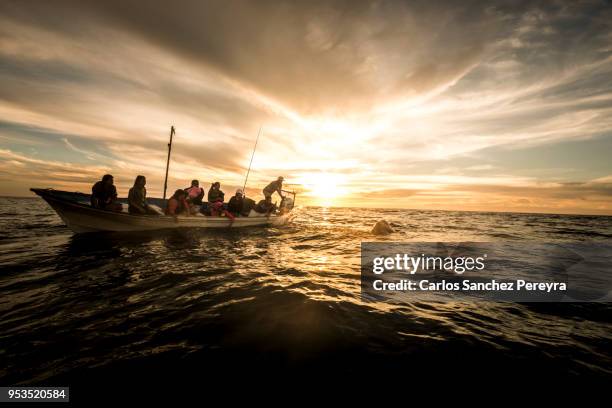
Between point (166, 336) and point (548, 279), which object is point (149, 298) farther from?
point (548, 279)

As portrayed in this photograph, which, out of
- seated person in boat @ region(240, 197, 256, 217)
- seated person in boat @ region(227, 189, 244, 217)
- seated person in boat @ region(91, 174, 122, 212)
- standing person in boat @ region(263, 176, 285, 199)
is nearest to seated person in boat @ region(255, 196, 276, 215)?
standing person in boat @ region(263, 176, 285, 199)

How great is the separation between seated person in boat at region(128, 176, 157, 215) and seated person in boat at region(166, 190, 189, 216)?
50.1 inches

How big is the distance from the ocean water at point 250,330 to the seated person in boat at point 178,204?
698cm

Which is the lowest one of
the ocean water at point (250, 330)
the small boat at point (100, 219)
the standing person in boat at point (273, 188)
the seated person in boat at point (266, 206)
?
the ocean water at point (250, 330)


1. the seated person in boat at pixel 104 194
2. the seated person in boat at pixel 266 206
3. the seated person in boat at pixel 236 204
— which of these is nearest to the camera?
the seated person in boat at pixel 104 194

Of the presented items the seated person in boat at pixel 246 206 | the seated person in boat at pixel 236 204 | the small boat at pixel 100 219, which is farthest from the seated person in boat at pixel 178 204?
the seated person in boat at pixel 246 206

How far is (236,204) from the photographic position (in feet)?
61.7

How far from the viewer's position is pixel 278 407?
2.83 metres

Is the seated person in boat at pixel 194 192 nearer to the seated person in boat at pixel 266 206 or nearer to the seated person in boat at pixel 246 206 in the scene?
the seated person in boat at pixel 246 206

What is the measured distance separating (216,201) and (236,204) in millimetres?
1460

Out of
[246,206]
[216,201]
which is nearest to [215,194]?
[216,201]

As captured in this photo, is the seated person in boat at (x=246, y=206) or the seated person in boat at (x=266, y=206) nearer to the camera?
the seated person in boat at (x=246, y=206)

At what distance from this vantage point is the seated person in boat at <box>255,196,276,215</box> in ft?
70.8

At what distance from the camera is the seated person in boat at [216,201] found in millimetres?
17422
